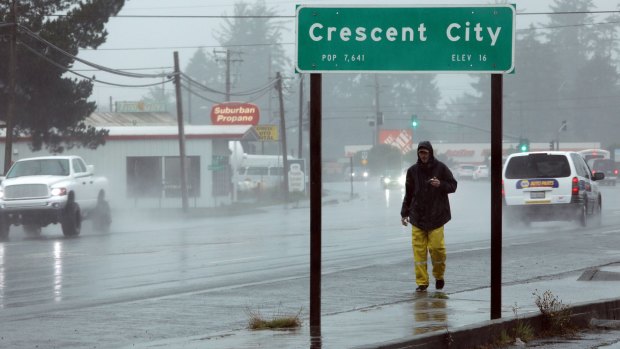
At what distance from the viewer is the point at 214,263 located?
66.9 feet

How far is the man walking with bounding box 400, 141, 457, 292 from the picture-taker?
1470 centimetres

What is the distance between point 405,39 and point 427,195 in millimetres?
4374

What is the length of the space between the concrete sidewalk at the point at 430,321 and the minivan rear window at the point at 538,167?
565 inches

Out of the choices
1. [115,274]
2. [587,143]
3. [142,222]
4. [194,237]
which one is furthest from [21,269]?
[587,143]

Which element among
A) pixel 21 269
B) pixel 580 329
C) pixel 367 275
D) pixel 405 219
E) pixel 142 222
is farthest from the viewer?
pixel 142 222

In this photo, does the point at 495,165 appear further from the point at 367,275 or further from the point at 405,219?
the point at 367,275

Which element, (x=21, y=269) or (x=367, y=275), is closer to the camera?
(x=367, y=275)

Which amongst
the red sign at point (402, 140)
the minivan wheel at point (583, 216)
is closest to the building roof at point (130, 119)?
the red sign at point (402, 140)

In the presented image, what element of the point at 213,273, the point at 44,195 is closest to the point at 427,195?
the point at 213,273

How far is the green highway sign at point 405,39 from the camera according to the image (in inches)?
417

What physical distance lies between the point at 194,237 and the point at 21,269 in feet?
32.5

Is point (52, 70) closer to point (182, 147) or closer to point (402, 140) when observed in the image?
point (182, 147)

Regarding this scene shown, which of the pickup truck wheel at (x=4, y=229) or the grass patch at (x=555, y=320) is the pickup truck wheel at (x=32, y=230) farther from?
the grass patch at (x=555, y=320)

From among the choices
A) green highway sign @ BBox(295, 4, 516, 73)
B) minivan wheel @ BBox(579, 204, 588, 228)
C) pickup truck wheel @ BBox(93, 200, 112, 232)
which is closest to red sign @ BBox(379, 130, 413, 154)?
pickup truck wheel @ BBox(93, 200, 112, 232)
